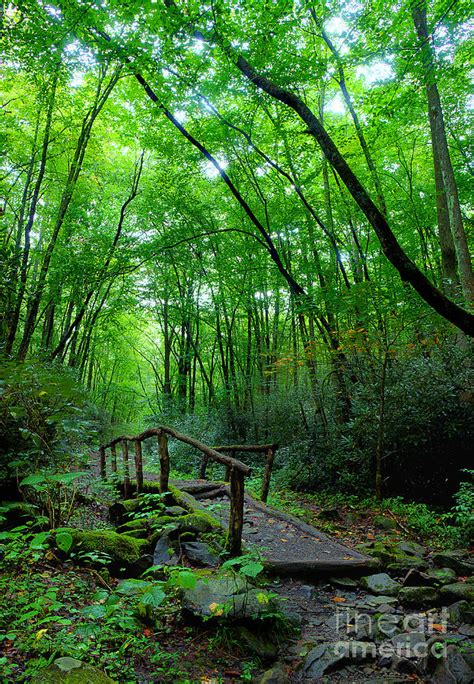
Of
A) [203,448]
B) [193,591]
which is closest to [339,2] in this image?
[203,448]

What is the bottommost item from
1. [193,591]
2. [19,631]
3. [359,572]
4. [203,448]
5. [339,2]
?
[359,572]

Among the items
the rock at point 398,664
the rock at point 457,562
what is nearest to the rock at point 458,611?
the rock at point 398,664

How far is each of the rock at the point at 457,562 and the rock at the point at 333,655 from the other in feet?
6.44

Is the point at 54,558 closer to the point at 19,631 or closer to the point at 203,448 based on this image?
the point at 19,631

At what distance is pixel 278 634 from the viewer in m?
3.05

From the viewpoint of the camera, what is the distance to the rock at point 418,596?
3541mm

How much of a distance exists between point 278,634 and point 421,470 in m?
5.00

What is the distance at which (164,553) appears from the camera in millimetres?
4180

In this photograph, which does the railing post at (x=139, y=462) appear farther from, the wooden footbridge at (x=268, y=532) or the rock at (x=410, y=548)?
the rock at (x=410, y=548)

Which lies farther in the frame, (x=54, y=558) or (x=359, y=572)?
(x=359, y=572)

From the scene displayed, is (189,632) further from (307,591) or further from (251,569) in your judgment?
(307,591)

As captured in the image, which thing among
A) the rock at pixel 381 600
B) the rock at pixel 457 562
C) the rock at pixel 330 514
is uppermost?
the rock at pixel 381 600

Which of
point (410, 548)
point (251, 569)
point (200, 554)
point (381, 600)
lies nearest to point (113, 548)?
point (200, 554)

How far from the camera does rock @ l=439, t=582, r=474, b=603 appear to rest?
350cm
